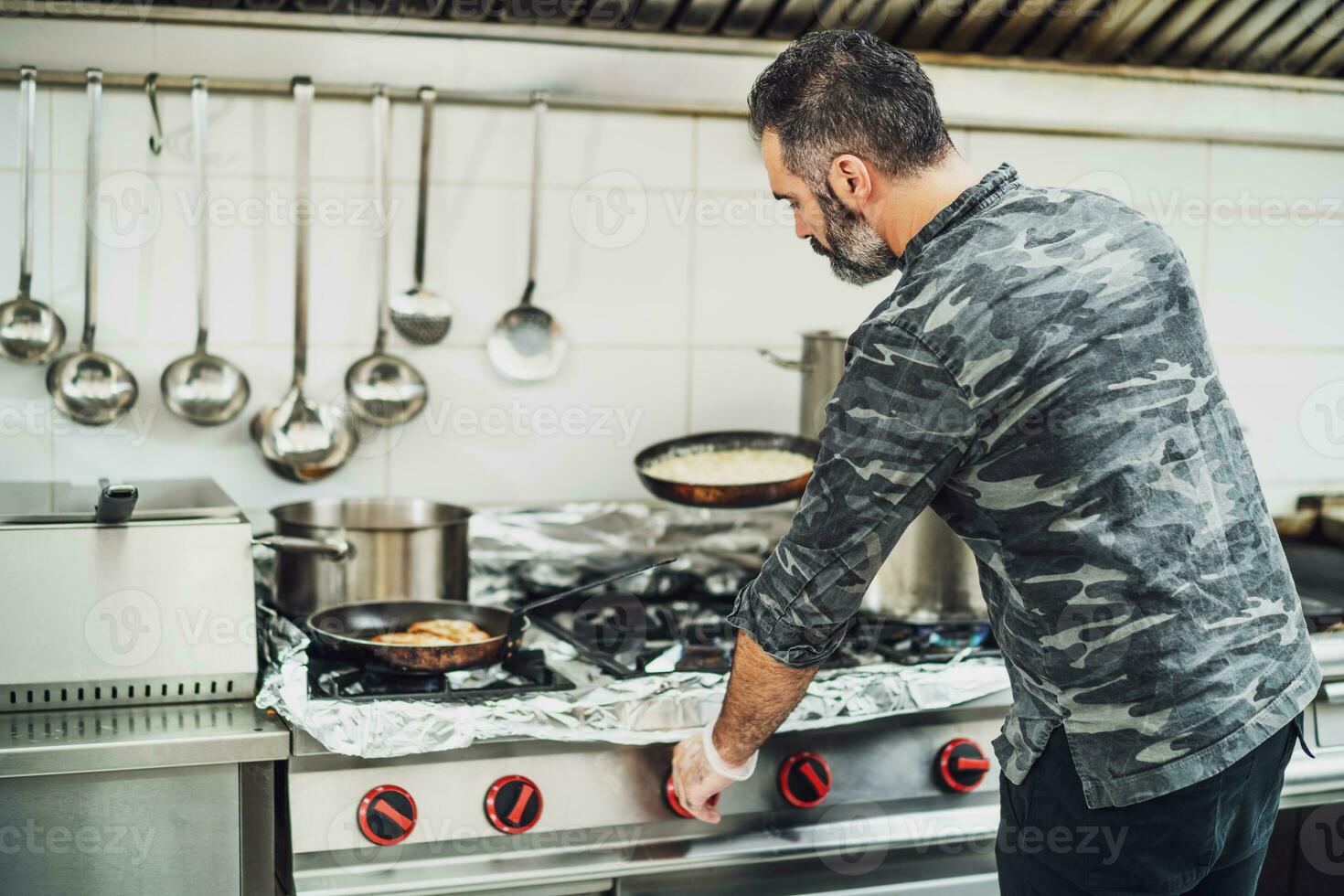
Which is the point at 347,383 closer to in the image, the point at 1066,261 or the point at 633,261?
the point at 633,261

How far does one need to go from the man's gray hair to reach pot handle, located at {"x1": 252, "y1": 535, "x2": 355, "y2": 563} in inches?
29.6

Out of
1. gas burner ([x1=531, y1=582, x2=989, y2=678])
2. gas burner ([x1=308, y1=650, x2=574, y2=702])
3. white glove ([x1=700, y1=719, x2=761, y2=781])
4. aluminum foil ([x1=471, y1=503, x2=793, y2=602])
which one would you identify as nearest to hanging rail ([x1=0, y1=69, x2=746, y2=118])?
aluminum foil ([x1=471, y1=503, x2=793, y2=602])

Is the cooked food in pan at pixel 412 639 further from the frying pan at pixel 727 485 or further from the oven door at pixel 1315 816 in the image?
the oven door at pixel 1315 816

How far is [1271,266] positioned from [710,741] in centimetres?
163

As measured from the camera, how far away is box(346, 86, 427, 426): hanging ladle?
1896 millimetres

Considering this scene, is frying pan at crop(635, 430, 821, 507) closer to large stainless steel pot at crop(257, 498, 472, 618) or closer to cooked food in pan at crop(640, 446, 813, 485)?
cooked food in pan at crop(640, 446, 813, 485)

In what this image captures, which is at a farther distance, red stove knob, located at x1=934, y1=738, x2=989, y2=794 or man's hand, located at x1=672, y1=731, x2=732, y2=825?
red stove knob, located at x1=934, y1=738, x2=989, y2=794

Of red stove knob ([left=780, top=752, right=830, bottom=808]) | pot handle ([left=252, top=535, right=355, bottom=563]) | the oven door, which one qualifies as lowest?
the oven door

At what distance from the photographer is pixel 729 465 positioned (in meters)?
1.88

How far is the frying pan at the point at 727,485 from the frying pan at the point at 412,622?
0.71 feet

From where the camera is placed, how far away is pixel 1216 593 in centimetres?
107

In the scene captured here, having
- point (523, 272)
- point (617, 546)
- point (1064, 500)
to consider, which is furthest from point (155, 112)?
point (1064, 500)

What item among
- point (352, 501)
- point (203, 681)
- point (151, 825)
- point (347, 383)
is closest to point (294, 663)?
point (203, 681)

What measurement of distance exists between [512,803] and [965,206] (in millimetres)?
762
